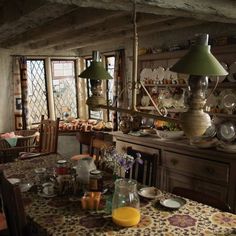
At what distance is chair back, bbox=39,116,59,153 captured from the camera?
12.6 ft

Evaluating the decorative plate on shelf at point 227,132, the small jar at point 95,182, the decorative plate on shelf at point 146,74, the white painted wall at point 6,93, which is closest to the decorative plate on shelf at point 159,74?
the decorative plate on shelf at point 146,74

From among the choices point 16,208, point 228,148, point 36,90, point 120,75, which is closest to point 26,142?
point 36,90

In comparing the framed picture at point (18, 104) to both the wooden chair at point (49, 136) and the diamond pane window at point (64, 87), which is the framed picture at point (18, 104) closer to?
the diamond pane window at point (64, 87)

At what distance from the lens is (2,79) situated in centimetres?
491

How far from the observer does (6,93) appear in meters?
4.98

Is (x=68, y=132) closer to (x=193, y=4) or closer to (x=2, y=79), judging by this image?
(x=2, y=79)

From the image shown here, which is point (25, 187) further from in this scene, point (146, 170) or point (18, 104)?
point (18, 104)

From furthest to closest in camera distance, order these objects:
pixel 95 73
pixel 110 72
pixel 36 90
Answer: pixel 36 90, pixel 110 72, pixel 95 73

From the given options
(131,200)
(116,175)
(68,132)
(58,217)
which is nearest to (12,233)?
(58,217)

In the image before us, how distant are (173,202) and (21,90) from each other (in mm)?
3856

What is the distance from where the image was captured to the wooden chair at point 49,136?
3.85 metres

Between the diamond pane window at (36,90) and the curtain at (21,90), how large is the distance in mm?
219

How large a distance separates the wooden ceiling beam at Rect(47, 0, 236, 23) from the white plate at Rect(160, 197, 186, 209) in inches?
48.5

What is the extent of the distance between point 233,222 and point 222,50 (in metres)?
1.87
